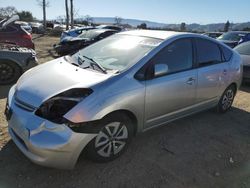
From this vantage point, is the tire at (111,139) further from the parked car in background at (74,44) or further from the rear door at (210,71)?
the parked car in background at (74,44)

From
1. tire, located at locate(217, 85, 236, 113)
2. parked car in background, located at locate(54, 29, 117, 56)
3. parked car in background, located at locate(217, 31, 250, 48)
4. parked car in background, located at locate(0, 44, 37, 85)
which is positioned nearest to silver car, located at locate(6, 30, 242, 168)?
tire, located at locate(217, 85, 236, 113)

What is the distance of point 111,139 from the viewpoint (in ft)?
11.4

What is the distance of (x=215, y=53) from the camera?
501cm

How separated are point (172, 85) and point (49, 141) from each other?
1890mm

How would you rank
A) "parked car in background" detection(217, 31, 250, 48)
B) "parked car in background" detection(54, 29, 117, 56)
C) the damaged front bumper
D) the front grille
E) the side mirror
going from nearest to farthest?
the damaged front bumper < the front grille < the side mirror < "parked car in background" detection(54, 29, 117, 56) < "parked car in background" detection(217, 31, 250, 48)

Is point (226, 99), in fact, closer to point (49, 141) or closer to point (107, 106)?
point (107, 106)

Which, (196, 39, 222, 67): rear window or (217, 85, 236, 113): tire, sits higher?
(196, 39, 222, 67): rear window

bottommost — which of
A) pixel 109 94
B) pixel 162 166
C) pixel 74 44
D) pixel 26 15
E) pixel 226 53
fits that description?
pixel 162 166

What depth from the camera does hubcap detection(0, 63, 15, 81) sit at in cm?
693

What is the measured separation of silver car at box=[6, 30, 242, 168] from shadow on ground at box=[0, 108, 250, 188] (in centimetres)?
23

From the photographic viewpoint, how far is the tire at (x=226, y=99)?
5.46m

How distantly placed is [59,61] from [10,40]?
6314 mm

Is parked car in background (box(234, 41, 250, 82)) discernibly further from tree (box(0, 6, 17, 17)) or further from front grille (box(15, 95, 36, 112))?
tree (box(0, 6, 17, 17))

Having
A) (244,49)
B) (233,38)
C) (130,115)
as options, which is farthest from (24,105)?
(233,38)
